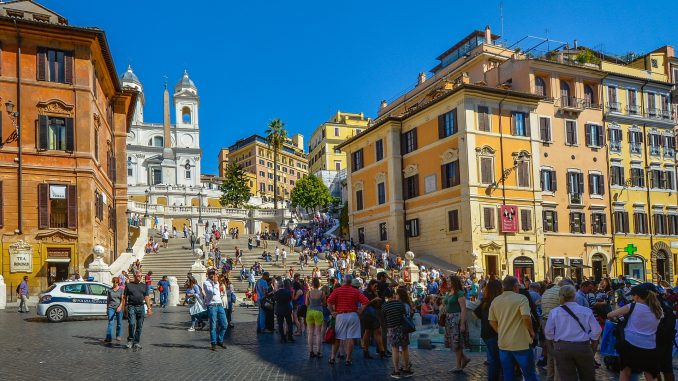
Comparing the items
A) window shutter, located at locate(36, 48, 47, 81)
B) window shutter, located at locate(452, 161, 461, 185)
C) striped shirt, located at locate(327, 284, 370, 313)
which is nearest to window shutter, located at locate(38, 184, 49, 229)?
window shutter, located at locate(36, 48, 47, 81)

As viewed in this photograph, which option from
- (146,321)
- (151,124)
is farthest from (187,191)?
(146,321)

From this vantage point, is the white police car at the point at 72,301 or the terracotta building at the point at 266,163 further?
the terracotta building at the point at 266,163

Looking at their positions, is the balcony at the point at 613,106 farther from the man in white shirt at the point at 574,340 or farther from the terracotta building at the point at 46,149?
the man in white shirt at the point at 574,340

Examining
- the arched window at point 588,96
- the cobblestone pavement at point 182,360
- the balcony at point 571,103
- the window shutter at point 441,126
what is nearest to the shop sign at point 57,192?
the cobblestone pavement at point 182,360

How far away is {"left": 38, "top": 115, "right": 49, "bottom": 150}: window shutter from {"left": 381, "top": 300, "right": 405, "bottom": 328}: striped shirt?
24108 millimetres

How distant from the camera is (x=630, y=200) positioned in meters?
46.6

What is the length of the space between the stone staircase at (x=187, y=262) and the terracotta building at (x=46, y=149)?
5.47 m

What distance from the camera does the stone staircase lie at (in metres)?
37.0

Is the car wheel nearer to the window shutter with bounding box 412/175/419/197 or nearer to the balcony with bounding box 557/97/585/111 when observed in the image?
the window shutter with bounding box 412/175/419/197

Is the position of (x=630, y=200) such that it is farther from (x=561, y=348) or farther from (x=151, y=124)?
(x=151, y=124)

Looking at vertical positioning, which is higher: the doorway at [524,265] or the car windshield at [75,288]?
the car windshield at [75,288]

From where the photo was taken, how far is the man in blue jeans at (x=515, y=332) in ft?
27.9

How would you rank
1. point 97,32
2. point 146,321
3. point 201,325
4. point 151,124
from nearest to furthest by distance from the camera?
point 201,325, point 146,321, point 97,32, point 151,124

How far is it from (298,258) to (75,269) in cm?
1542
